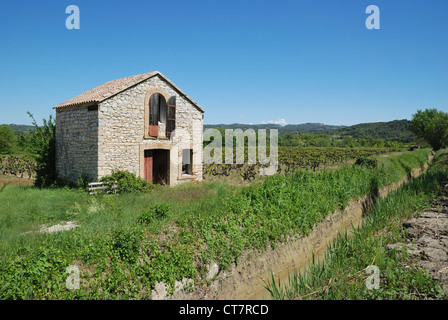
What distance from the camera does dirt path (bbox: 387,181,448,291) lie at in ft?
14.8

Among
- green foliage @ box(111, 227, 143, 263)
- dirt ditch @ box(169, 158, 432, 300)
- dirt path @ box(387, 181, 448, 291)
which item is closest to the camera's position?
dirt path @ box(387, 181, 448, 291)

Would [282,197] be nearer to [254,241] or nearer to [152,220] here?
[254,241]

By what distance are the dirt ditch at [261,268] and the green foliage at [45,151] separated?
13059mm

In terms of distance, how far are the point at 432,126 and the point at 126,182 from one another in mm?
60126

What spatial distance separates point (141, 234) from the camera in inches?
238

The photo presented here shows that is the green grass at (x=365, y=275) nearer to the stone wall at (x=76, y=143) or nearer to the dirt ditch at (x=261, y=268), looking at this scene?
the dirt ditch at (x=261, y=268)

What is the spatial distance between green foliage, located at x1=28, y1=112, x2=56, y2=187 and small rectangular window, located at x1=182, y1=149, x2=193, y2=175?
734 cm

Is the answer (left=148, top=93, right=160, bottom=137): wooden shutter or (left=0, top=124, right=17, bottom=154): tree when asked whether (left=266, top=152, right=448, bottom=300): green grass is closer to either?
(left=148, top=93, right=160, bottom=137): wooden shutter

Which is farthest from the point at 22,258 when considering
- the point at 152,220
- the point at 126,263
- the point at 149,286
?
the point at 152,220

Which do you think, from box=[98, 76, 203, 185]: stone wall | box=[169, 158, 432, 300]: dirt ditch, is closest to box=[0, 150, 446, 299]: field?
box=[169, 158, 432, 300]: dirt ditch

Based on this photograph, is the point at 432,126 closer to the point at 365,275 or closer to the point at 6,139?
the point at 365,275

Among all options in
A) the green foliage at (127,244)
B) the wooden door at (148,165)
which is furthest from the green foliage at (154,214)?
the wooden door at (148,165)

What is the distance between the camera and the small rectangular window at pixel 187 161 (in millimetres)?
15671

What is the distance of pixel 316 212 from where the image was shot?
9508 mm
